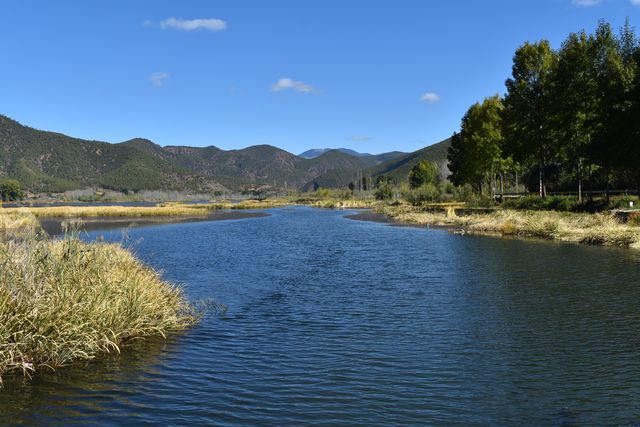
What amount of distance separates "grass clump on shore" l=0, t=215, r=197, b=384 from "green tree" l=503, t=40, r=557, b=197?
44.6 meters

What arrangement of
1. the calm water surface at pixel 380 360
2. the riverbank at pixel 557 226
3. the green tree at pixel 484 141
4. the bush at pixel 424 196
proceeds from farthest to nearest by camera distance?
the bush at pixel 424 196 < the green tree at pixel 484 141 < the riverbank at pixel 557 226 < the calm water surface at pixel 380 360

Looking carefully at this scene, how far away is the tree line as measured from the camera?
3787cm

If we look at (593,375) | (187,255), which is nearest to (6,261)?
(593,375)

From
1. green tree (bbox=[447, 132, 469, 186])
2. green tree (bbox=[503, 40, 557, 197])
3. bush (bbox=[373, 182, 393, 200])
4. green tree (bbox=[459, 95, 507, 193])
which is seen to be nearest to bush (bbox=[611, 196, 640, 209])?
green tree (bbox=[503, 40, 557, 197])

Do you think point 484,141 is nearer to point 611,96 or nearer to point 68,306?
point 611,96

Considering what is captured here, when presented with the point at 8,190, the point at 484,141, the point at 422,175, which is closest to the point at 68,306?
the point at 484,141

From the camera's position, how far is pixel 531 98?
50250mm

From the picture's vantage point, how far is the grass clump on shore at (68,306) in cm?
981

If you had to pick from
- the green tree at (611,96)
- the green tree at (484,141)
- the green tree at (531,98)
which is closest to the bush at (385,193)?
the green tree at (484,141)

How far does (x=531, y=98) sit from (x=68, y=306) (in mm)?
49281

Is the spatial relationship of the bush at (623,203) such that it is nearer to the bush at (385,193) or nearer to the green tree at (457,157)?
the green tree at (457,157)

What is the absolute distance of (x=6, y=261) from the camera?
10711mm

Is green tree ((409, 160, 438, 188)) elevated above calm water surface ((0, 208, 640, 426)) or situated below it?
above

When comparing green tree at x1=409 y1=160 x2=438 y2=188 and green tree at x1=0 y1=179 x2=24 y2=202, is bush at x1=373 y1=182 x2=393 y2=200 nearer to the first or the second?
green tree at x1=409 y1=160 x2=438 y2=188
